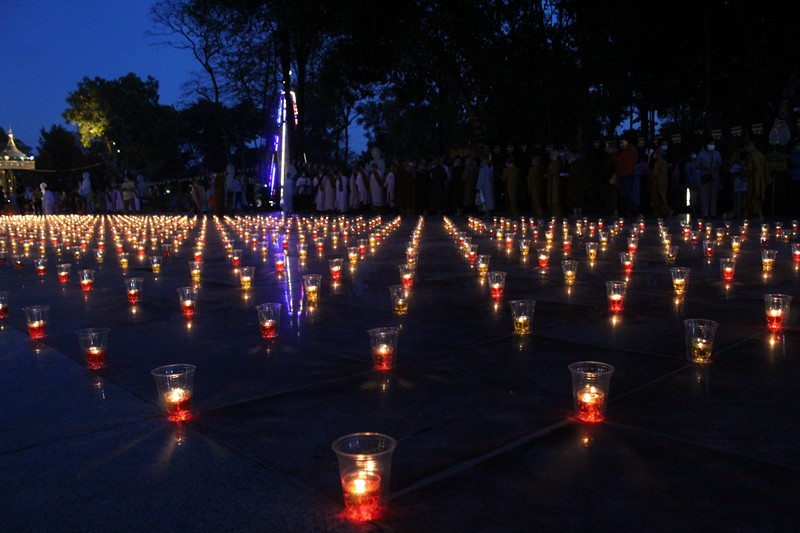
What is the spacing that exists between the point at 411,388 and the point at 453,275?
418cm

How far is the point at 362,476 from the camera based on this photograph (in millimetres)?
2035

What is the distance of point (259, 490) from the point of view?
2.22 metres

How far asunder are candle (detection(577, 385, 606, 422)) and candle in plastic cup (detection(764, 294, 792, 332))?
2.07 metres

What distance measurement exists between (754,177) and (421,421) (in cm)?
1503

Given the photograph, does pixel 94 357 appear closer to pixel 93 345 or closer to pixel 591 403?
pixel 93 345

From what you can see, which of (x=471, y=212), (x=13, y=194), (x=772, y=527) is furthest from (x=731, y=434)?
(x=13, y=194)

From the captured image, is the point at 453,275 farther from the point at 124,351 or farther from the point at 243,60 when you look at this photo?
the point at 243,60

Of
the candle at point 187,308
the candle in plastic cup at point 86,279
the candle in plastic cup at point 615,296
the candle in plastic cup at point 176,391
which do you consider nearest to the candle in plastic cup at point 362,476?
the candle in plastic cup at point 176,391

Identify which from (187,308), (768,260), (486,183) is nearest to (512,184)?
(486,183)

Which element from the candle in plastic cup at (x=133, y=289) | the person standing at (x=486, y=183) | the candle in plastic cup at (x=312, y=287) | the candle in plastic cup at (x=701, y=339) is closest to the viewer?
the candle in plastic cup at (x=701, y=339)

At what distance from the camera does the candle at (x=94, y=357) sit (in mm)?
3834

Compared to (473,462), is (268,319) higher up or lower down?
higher up

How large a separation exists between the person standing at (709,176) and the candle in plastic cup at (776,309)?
13.1 m

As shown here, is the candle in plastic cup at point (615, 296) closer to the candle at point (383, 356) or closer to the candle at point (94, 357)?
the candle at point (383, 356)
